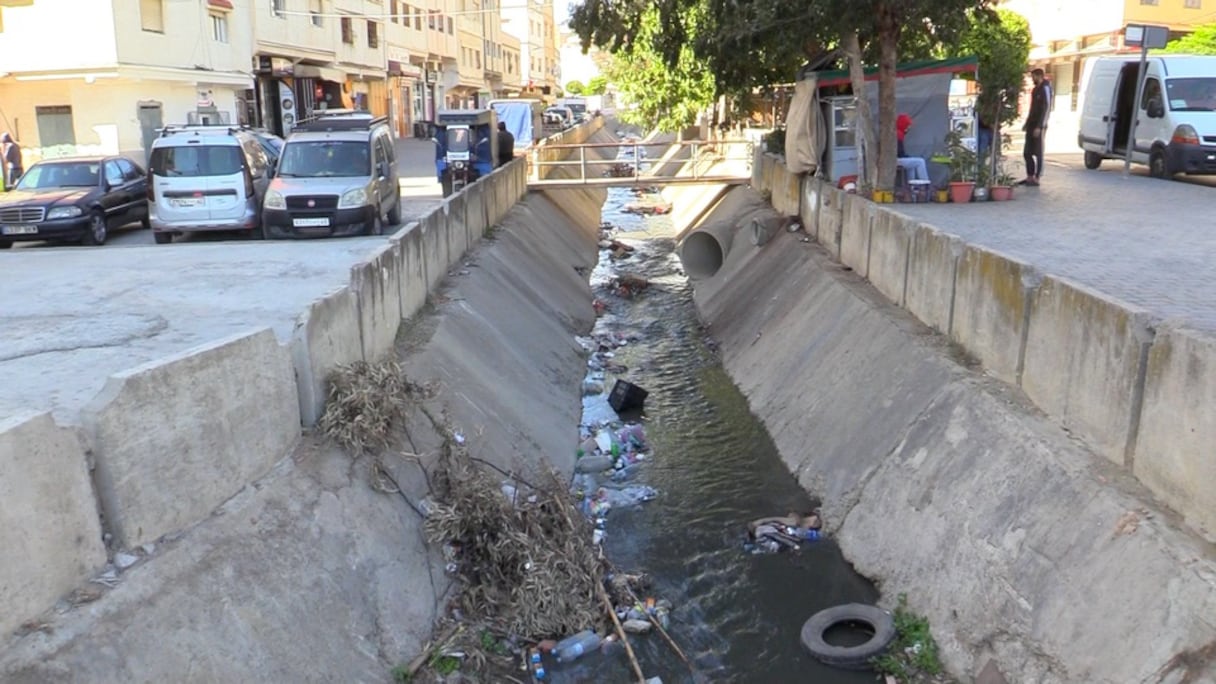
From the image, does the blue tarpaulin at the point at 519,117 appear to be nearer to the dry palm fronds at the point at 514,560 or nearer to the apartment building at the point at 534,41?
the dry palm fronds at the point at 514,560

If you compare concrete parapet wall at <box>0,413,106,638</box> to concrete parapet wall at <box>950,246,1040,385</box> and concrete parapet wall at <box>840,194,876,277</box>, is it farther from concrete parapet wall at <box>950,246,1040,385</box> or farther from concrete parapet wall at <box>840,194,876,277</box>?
concrete parapet wall at <box>840,194,876,277</box>

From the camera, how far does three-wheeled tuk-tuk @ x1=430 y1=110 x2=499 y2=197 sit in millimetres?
23094

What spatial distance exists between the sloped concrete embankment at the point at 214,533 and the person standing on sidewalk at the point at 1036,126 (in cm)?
1457

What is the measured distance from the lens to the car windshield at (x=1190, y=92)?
19859mm

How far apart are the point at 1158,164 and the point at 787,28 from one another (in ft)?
33.4

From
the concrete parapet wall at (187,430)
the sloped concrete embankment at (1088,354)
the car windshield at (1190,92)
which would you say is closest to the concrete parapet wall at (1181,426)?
the sloped concrete embankment at (1088,354)

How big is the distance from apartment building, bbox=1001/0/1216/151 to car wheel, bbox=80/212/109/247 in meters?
27.6

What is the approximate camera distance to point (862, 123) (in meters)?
16.2

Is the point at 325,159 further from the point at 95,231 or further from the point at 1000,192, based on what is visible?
the point at 1000,192

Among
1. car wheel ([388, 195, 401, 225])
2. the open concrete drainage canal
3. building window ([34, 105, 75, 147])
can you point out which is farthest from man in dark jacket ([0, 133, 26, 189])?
the open concrete drainage canal

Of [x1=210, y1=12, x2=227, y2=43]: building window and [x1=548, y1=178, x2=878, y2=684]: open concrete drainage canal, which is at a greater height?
[x1=210, y1=12, x2=227, y2=43]: building window

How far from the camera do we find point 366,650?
6.60m

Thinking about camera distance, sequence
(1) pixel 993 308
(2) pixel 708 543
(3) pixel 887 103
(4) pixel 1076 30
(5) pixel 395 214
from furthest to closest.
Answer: (4) pixel 1076 30 → (5) pixel 395 214 → (3) pixel 887 103 → (2) pixel 708 543 → (1) pixel 993 308

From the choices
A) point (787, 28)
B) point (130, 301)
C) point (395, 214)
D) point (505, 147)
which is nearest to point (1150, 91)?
point (787, 28)
